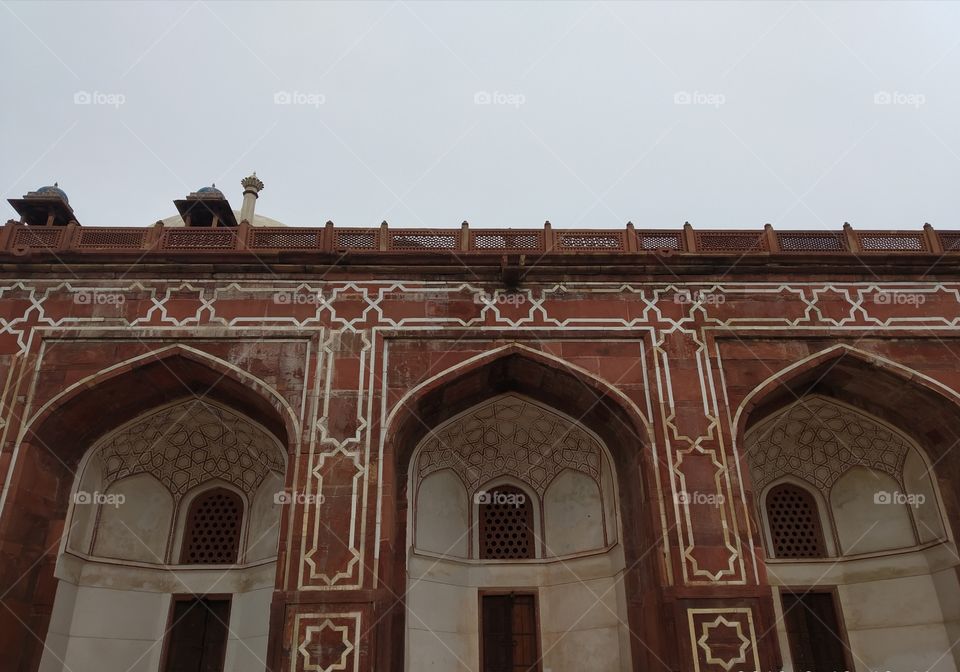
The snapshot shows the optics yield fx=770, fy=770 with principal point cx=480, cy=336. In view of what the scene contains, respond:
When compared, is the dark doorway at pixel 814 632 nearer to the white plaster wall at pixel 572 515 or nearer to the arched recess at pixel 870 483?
the arched recess at pixel 870 483

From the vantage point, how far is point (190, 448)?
10.8 m

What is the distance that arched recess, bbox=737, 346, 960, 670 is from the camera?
995cm

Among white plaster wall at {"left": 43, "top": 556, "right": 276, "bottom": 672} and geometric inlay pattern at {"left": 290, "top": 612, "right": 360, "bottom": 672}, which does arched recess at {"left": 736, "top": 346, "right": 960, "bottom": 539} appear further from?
white plaster wall at {"left": 43, "top": 556, "right": 276, "bottom": 672}

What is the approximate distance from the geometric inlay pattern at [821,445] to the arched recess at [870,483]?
14 millimetres

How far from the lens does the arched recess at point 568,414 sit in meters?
8.88

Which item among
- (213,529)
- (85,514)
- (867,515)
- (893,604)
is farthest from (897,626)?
(85,514)

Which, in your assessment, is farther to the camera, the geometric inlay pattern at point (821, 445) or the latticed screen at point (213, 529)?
the geometric inlay pattern at point (821, 445)

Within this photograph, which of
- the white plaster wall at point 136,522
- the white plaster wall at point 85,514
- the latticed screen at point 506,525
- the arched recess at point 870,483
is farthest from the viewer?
the latticed screen at point 506,525

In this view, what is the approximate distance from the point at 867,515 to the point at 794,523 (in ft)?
3.20

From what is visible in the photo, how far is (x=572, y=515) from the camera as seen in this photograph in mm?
10758

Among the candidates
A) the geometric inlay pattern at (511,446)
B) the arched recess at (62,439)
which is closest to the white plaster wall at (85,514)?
the arched recess at (62,439)

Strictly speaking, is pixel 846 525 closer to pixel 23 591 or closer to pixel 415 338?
pixel 415 338

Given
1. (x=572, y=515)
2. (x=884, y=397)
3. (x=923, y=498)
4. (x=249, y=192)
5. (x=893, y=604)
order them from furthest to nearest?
1. (x=249, y=192)
2. (x=572, y=515)
3. (x=923, y=498)
4. (x=884, y=397)
5. (x=893, y=604)

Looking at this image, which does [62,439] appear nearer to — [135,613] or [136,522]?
[136,522]
